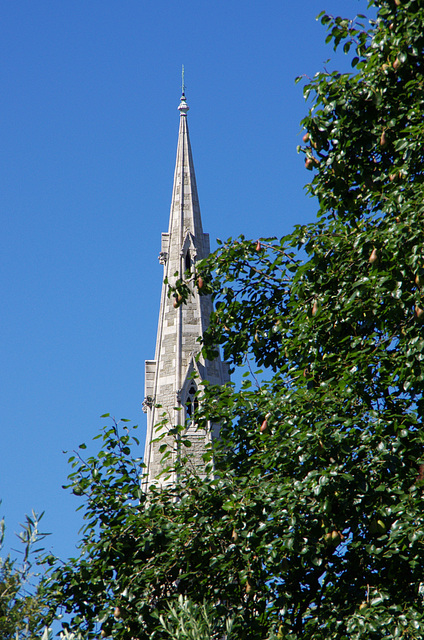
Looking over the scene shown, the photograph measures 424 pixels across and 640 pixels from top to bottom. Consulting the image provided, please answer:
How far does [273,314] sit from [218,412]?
192cm

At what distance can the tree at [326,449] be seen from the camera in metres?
12.5

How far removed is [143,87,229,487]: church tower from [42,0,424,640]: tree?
677 inches

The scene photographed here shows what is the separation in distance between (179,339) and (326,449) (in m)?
23.5

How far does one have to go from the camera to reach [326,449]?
12.5 metres

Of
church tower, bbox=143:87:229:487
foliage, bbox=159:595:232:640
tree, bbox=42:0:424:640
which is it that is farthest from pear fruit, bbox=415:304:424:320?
church tower, bbox=143:87:229:487

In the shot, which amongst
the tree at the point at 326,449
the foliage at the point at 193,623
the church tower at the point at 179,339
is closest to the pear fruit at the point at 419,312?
the tree at the point at 326,449

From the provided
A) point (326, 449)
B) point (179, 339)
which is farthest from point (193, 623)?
point (179, 339)

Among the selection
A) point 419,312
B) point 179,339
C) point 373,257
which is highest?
point 179,339

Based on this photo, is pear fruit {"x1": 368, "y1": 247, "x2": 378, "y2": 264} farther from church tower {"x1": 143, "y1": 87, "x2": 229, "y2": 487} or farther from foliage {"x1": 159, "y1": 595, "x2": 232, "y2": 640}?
church tower {"x1": 143, "y1": 87, "x2": 229, "y2": 487}

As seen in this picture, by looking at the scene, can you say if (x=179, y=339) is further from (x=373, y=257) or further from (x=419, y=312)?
(x=419, y=312)

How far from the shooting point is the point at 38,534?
36.9 ft

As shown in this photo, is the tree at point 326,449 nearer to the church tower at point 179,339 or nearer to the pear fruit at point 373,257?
the pear fruit at point 373,257

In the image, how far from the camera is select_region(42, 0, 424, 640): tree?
12.5 m

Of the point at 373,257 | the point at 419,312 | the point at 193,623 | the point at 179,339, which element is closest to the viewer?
the point at 193,623
